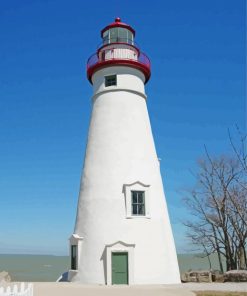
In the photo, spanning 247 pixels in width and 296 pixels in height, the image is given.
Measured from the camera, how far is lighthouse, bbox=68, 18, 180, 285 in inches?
697

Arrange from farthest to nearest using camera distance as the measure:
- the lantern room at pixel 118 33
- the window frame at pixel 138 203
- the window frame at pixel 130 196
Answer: the lantern room at pixel 118 33
the window frame at pixel 138 203
the window frame at pixel 130 196

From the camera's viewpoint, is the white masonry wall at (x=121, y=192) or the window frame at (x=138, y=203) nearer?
the white masonry wall at (x=121, y=192)

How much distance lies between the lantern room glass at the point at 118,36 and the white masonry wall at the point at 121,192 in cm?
241

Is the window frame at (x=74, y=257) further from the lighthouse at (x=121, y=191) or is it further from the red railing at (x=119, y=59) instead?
the red railing at (x=119, y=59)

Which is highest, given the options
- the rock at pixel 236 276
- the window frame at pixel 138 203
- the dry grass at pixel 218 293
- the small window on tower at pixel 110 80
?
the small window on tower at pixel 110 80

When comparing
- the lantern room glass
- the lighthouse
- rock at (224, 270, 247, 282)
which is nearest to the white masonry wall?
the lighthouse

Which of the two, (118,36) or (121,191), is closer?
(121,191)

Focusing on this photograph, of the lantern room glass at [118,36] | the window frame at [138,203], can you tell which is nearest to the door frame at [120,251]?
the window frame at [138,203]

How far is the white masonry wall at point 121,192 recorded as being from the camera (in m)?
17.8

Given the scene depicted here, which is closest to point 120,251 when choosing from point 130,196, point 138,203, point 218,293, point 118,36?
point 138,203

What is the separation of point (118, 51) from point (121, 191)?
8.54 m

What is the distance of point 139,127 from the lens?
2017cm

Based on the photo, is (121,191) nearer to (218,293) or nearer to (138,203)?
(138,203)

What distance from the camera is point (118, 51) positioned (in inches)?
841
